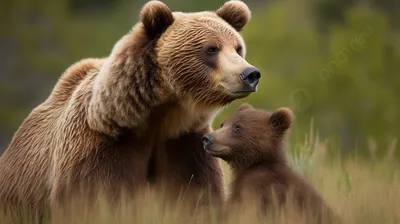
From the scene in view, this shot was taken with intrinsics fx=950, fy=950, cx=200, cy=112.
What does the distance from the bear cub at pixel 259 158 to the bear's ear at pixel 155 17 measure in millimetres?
737

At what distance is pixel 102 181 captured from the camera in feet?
18.6

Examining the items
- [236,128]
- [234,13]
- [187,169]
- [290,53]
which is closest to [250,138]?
[236,128]

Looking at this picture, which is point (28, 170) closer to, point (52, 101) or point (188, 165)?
point (52, 101)

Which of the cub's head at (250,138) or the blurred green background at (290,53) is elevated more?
the cub's head at (250,138)

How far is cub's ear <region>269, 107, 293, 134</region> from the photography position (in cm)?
598

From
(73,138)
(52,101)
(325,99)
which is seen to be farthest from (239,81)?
(325,99)

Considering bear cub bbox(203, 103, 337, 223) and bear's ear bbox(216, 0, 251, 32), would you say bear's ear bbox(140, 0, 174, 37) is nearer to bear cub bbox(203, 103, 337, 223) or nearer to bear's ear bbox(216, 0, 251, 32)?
bear's ear bbox(216, 0, 251, 32)

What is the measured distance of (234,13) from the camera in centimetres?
631

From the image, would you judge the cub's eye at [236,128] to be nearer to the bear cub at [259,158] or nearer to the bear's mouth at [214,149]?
the bear cub at [259,158]

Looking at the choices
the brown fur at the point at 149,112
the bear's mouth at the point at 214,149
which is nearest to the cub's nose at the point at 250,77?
the brown fur at the point at 149,112

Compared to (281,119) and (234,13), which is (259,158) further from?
(234,13)

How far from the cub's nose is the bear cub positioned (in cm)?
43

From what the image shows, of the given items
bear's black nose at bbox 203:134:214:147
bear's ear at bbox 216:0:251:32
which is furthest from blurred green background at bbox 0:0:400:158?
bear's black nose at bbox 203:134:214:147

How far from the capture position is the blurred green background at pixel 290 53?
60.5 ft
